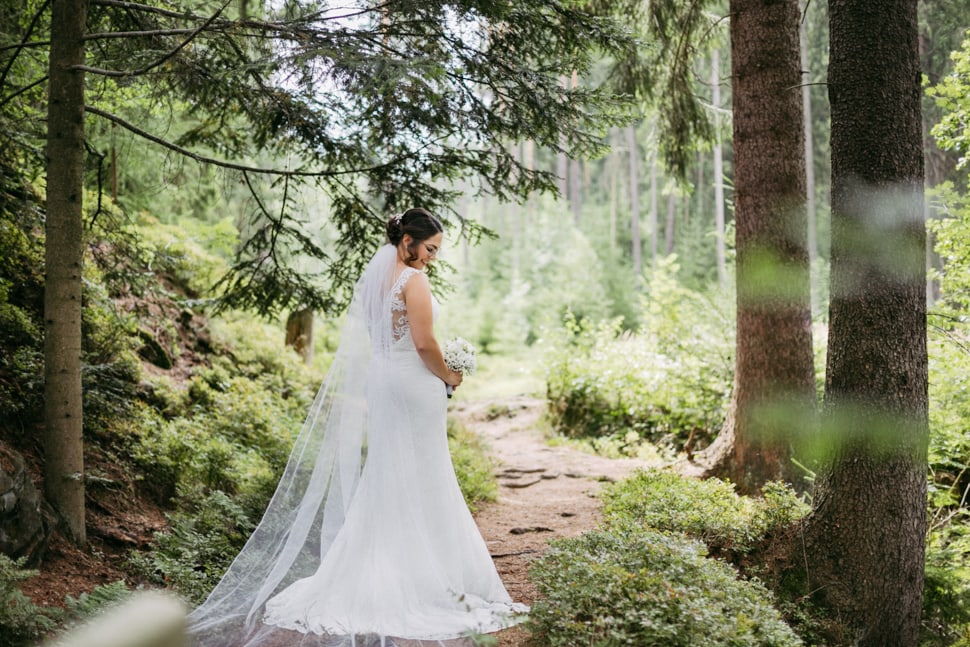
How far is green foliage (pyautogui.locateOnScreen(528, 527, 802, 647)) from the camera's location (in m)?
3.81

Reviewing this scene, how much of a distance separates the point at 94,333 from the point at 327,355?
40.1ft

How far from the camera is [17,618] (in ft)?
12.0

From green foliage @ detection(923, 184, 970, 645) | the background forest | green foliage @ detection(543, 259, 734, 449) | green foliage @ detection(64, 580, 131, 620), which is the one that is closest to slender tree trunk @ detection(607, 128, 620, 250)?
green foliage @ detection(543, 259, 734, 449)

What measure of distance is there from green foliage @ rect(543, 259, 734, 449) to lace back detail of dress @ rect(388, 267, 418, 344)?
6.53 m

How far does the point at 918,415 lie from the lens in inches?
199

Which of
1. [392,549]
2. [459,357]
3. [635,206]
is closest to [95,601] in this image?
[392,549]

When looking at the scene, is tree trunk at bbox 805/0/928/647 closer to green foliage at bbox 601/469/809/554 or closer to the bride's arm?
green foliage at bbox 601/469/809/554

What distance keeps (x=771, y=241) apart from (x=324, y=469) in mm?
4911

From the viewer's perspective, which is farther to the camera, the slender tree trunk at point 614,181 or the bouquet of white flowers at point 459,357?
the slender tree trunk at point 614,181

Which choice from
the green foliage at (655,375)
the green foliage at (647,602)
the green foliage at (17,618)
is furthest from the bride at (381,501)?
the green foliage at (655,375)

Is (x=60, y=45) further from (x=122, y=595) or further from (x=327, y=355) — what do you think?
(x=327, y=355)

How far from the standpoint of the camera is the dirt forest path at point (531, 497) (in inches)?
243

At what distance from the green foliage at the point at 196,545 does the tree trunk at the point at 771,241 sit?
16.0ft

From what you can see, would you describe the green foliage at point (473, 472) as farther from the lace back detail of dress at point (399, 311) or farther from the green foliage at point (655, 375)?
the lace back detail of dress at point (399, 311)
